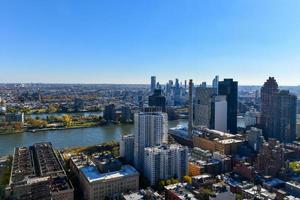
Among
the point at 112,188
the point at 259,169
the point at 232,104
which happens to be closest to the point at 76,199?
the point at 112,188

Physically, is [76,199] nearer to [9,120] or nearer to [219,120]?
[219,120]

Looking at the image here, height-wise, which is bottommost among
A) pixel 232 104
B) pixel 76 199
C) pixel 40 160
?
pixel 76 199

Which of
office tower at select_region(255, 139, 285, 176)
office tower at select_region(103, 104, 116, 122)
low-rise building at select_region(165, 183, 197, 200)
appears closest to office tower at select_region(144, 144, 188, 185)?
low-rise building at select_region(165, 183, 197, 200)

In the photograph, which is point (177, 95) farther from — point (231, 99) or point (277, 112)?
point (277, 112)

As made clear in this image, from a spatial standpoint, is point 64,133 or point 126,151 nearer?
point 126,151

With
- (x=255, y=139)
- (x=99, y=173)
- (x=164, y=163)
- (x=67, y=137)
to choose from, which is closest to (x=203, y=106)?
(x=255, y=139)

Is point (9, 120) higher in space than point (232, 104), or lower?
lower

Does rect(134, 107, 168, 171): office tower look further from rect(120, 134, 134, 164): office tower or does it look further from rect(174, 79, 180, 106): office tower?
rect(174, 79, 180, 106): office tower
